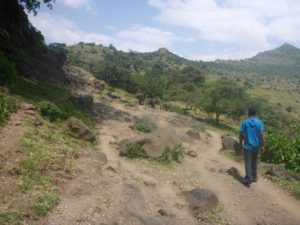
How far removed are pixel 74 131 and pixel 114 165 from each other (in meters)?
3.41

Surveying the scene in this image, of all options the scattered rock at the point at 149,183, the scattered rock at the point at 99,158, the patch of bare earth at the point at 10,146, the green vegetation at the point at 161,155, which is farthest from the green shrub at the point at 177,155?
the patch of bare earth at the point at 10,146

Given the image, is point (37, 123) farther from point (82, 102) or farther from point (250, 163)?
point (82, 102)

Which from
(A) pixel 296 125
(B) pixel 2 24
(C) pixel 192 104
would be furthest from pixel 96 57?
(A) pixel 296 125

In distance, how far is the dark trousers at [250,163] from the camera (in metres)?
11.4

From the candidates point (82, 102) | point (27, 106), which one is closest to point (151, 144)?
point (27, 106)

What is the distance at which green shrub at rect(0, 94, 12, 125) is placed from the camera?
12368mm

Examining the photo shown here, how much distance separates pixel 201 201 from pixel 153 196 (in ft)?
4.74

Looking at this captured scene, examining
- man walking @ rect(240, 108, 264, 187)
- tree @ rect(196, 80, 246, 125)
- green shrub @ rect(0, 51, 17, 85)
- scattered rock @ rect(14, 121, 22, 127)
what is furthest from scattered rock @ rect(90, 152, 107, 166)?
tree @ rect(196, 80, 246, 125)

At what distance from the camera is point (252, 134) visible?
1138 centimetres

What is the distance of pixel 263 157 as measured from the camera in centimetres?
1762

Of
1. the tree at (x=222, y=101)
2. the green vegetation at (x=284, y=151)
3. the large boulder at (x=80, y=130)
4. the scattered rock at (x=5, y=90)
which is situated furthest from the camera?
the tree at (x=222, y=101)

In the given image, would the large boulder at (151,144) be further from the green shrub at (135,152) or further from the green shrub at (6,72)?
the green shrub at (6,72)

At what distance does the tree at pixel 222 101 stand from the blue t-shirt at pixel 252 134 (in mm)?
37799

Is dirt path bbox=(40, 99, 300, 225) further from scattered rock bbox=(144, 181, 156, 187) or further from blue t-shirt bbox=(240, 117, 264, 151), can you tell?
blue t-shirt bbox=(240, 117, 264, 151)
